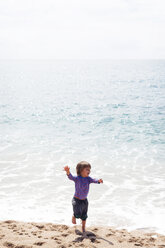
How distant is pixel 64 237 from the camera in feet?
18.6

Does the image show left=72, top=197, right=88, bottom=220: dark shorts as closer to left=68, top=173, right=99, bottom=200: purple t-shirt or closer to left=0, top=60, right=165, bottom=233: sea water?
left=68, top=173, right=99, bottom=200: purple t-shirt

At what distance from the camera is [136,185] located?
408 inches

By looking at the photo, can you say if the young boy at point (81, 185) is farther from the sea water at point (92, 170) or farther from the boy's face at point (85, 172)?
the sea water at point (92, 170)

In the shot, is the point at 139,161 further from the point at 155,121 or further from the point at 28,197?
the point at 155,121

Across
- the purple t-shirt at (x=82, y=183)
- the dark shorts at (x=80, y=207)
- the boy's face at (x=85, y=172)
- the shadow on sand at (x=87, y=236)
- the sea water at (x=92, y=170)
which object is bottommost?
the sea water at (x=92, y=170)

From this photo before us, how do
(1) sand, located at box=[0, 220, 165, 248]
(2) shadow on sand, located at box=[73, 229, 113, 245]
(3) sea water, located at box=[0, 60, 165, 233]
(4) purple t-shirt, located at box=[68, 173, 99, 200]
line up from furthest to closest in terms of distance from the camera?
(3) sea water, located at box=[0, 60, 165, 233], (4) purple t-shirt, located at box=[68, 173, 99, 200], (2) shadow on sand, located at box=[73, 229, 113, 245], (1) sand, located at box=[0, 220, 165, 248]

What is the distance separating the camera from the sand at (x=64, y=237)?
208 inches

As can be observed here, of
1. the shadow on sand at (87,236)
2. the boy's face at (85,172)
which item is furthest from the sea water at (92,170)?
the boy's face at (85,172)

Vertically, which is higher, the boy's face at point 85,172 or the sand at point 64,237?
the boy's face at point 85,172

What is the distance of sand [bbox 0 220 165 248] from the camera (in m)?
5.29

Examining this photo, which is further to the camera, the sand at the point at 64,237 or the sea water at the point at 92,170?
the sea water at the point at 92,170

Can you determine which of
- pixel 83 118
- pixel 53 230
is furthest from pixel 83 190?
pixel 83 118

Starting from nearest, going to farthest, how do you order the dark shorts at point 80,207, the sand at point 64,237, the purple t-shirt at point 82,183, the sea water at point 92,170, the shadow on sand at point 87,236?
the sand at point 64,237
the shadow on sand at point 87,236
the purple t-shirt at point 82,183
the dark shorts at point 80,207
the sea water at point 92,170

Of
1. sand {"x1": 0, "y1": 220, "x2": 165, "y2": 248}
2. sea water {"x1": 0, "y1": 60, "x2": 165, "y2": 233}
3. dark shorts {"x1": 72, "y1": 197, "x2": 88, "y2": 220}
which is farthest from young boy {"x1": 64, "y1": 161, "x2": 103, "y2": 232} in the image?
sea water {"x1": 0, "y1": 60, "x2": 165, "y2": 233}
